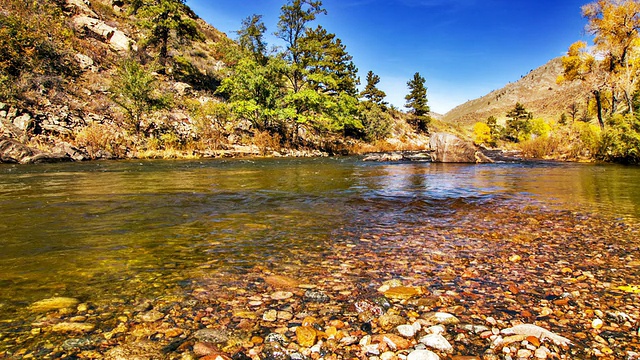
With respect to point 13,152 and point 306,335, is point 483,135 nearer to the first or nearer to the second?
point 13,152

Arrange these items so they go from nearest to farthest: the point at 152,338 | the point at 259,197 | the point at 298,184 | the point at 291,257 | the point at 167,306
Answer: the point at 152,338
the point at 167,306
the point at 291,257
the point at 259,197
the point at 298,184

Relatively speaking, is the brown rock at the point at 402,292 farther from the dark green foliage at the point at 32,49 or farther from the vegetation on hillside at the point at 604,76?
the dark green foliage at the point at 32,49

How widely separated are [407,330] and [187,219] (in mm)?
4772

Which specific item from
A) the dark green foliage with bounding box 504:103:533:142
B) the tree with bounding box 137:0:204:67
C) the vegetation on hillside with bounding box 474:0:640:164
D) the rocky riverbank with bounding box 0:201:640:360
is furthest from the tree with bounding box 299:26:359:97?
the dark green foliage with bounding box 504:103:533:142

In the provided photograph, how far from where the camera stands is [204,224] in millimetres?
5633

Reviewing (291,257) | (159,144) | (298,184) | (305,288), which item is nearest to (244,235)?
(291,257)

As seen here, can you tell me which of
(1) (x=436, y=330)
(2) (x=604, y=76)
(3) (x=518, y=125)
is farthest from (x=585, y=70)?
(3) (x=518, y=125)

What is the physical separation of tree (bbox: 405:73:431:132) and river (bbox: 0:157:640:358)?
233 feet

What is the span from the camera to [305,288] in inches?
125

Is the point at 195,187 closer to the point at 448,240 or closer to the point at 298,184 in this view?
the point at 298,184

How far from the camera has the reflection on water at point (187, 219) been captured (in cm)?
343

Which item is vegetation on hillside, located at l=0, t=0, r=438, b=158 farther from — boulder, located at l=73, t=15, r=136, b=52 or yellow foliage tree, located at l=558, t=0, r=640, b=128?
yellow foliage tree, located at l=558, t=0, r=640, b=128

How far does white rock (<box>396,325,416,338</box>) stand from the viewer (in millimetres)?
2344

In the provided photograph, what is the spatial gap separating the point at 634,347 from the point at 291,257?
10.4 feet
